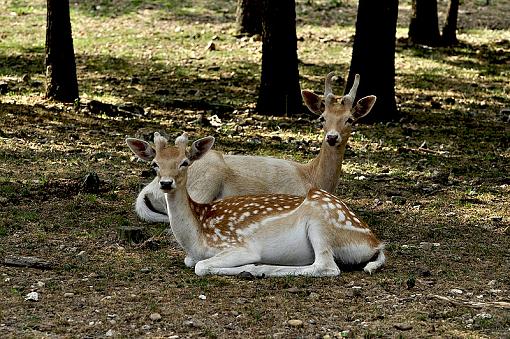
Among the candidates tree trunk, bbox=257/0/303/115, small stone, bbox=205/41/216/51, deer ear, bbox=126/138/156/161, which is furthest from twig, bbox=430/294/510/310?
small stone, bbox=205/41/216/51

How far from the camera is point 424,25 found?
18.2 metres

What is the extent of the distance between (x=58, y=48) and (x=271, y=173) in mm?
5470

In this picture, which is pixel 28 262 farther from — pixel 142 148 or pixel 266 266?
pixel 266 266

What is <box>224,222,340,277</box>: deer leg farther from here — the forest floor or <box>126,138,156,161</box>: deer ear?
<box>126,138,156,161</box>: deer ear

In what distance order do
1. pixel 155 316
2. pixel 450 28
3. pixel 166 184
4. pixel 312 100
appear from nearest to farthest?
pixel 155 316 < pixel 166 184 < pixel 312 100 < pixel 450 28

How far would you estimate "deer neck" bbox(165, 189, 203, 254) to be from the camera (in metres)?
7.05

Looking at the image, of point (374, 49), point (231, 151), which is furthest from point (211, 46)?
point (231, 151)

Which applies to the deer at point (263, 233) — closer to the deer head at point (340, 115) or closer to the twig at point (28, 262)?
the twig at point (28, 262)

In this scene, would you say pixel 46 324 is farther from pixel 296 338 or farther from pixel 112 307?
pixel 296 338

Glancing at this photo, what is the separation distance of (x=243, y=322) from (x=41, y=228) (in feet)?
9.44

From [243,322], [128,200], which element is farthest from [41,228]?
[243,322]

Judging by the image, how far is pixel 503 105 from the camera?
14.6 metres

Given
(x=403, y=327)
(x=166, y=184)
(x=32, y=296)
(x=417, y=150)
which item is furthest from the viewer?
(x=417, y=150)

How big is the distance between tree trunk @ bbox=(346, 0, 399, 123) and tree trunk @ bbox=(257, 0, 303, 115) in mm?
824
